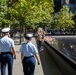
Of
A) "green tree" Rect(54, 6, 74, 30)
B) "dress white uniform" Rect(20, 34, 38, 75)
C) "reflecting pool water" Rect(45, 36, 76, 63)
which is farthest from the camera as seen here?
"green tree" Rect(54, 6, 74, 30)

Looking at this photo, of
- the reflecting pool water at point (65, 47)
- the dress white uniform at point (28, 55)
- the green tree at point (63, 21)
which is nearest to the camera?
the dress white uniform at point (28, 55)

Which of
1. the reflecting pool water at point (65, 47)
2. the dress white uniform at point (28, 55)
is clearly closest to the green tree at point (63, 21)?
the reflecting pool water at point (65, 47)

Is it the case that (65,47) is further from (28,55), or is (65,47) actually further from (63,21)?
(63,21)

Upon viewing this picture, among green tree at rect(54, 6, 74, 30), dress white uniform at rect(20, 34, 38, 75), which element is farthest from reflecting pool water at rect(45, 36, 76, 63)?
green tree at rect(54, 6, 74, 30)

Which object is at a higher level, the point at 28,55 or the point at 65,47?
the point at 28,55

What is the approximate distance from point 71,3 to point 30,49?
144 meters

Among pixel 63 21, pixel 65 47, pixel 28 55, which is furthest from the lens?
pixel 63 21

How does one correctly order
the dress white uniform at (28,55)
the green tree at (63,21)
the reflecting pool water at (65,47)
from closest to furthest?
the dress white uniform at (28,55)
the reflecting pool water at (65,47)
the green tree at (63,21)

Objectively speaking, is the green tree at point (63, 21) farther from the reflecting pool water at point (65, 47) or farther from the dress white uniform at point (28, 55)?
the dress white uniform at point (28, 55)

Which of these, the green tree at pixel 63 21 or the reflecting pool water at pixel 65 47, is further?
the green tree at pixel 63 21

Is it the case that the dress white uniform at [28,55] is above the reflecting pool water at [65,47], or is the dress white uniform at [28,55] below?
above

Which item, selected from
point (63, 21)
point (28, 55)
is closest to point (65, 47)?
point (28, 55)

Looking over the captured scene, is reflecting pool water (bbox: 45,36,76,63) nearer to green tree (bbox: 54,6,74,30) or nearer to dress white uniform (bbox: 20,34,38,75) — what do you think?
dress white uniform (bbox: 20,34,38,75)

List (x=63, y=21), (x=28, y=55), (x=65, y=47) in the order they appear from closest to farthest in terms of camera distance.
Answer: (x=28, y=55)
(x=65, y=47)
(x=63, y=21)
